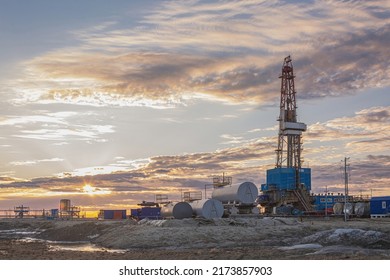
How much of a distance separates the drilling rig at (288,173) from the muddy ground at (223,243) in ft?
105

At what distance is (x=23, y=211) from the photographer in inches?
4535

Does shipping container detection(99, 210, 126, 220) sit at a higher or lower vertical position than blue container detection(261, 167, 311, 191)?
lower

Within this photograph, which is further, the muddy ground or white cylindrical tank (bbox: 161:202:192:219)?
white cylindrical tank (bbox: 161:202:192:219)

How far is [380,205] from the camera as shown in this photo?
2963 inches

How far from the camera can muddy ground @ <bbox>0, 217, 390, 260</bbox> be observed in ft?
99.5

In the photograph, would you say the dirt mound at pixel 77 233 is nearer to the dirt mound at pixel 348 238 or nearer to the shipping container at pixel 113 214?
the dirt mound at pixel 348 238

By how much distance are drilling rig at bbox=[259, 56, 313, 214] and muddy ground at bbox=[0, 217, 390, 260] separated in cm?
3188

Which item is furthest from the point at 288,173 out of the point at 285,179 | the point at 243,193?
the point at 243,193

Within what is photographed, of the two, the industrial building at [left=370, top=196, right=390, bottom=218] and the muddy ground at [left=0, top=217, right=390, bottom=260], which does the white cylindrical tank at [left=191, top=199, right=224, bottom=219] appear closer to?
the muddy ground at [left=0, top=217, right=390, bottom=260]

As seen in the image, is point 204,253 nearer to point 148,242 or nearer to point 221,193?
point 148,242

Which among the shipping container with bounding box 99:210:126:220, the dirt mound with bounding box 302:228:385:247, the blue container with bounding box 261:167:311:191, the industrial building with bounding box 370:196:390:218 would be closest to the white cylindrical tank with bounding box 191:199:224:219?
the dirt mound with bounding box 302:228:385:247

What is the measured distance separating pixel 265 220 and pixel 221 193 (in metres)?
13.3

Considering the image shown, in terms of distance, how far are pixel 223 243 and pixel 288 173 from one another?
5110cm
